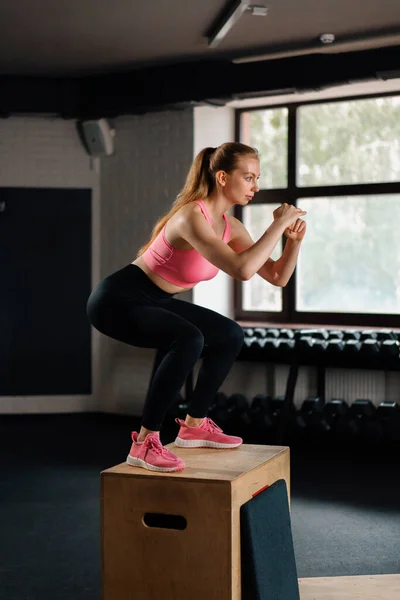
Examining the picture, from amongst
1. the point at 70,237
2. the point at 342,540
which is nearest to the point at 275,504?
the point at 342,540

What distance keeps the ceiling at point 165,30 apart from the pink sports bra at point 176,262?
2.42 meters

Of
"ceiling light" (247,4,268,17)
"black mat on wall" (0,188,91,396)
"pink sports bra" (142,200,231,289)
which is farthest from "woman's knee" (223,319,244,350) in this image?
"black mat on wall" (0,188,91,396)

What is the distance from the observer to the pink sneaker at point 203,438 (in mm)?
2758

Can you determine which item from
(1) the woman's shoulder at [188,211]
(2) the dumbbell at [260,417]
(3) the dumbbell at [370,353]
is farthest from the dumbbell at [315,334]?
(1) the woman's shoulder at [188,211]

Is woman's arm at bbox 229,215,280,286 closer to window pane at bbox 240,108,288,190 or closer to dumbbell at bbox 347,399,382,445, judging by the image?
dumbbell at bbox 347,399,382,445

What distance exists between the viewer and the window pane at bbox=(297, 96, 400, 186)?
18.5 ft

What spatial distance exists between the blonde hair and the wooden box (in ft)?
2.48

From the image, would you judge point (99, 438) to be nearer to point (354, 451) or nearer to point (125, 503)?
point (354, 451)

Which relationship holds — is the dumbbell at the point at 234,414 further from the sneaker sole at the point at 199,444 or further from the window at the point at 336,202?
the sneaker sole at the point at 199,444

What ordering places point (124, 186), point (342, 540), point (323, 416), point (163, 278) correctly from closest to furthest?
point (163, 278), point (342, 540), point (323, 416), point (124, 186)

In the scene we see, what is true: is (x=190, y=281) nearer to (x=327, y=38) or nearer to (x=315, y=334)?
(x=315, y=334)

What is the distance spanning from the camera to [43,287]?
658 cm

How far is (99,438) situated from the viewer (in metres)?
5.67

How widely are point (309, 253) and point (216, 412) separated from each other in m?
1.37
